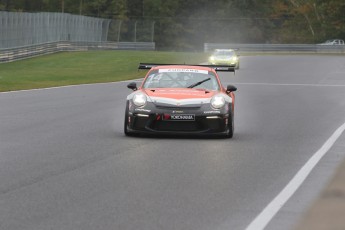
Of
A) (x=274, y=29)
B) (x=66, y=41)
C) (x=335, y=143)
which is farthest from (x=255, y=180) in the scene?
(x=274, y=29)

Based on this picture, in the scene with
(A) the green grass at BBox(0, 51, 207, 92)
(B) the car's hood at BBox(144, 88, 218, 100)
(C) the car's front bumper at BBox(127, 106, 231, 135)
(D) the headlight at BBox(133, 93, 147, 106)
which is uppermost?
(B) the car's hood at BBox(144, 88, 218, 100)

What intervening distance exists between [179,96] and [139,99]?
64 cm

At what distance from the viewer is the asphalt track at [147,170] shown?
25.9ft

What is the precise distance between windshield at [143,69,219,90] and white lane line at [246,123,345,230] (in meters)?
2.85

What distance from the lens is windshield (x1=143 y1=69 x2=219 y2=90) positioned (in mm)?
16219

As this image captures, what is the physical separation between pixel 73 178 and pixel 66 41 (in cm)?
6585

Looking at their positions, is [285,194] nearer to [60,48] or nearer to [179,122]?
[179,122]

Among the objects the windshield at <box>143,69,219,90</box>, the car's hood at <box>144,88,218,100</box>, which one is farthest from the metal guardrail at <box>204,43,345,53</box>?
the car's hood at <box>144,88,218,100</box>

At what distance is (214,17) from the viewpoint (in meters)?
133

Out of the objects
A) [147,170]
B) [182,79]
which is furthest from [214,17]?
[147,170]

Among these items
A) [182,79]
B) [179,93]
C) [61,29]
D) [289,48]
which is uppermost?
[182,79]

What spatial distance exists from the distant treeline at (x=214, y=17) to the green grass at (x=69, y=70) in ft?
175

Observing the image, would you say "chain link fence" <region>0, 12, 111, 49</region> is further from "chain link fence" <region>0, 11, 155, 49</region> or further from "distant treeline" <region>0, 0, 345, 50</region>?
"distant treeline" <region>0, 0, 345, 50</region>

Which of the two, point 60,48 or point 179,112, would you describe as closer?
point 179,112
